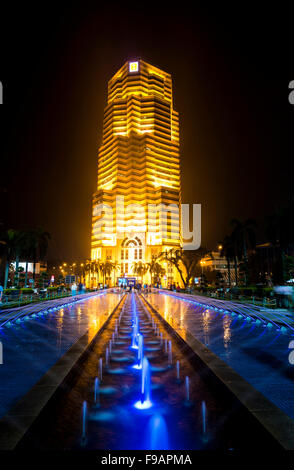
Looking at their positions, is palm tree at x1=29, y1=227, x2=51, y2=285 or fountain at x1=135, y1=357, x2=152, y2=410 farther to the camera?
palm tree at x1=29, y1=227, x2=51, y2=285

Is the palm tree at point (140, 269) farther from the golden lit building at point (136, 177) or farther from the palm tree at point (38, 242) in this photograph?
the palm tree at point (38, 242)

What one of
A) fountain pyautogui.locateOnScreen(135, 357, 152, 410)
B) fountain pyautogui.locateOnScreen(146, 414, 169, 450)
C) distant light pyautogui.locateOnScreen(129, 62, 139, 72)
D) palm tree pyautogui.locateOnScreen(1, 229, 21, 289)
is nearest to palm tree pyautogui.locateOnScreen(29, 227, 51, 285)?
palm tree pyautogui.locateOnScreen(1, 229, 21, 289)

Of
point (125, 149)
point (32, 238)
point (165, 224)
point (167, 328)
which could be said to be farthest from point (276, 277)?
point (125, 149)

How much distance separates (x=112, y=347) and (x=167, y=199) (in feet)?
446

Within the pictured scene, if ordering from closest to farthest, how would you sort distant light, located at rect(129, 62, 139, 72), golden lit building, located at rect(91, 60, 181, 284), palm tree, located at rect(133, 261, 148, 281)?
palm tree, located at rect(133, 261, 148, 281)
golden lit building, located at rect(91, 60, 181, 284)
distant light, located at rect(129, 62, 139, 72)

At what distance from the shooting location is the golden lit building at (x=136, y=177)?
14062 centimetres

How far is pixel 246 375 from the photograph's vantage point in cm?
→ 588

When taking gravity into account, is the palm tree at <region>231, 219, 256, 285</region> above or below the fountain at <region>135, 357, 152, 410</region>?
above

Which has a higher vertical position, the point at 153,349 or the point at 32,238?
the point at 32,238

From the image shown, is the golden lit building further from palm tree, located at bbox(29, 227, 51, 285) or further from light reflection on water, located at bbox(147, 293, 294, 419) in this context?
light reflection on water, located at bbox(147, 293, 294, 419)

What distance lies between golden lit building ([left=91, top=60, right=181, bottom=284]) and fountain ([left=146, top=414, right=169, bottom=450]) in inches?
4997

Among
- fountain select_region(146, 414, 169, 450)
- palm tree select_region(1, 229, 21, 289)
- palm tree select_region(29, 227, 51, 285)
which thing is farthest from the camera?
palm tree select_region(29, 227, 51, 285)

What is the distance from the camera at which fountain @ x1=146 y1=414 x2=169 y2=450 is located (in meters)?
3.91
